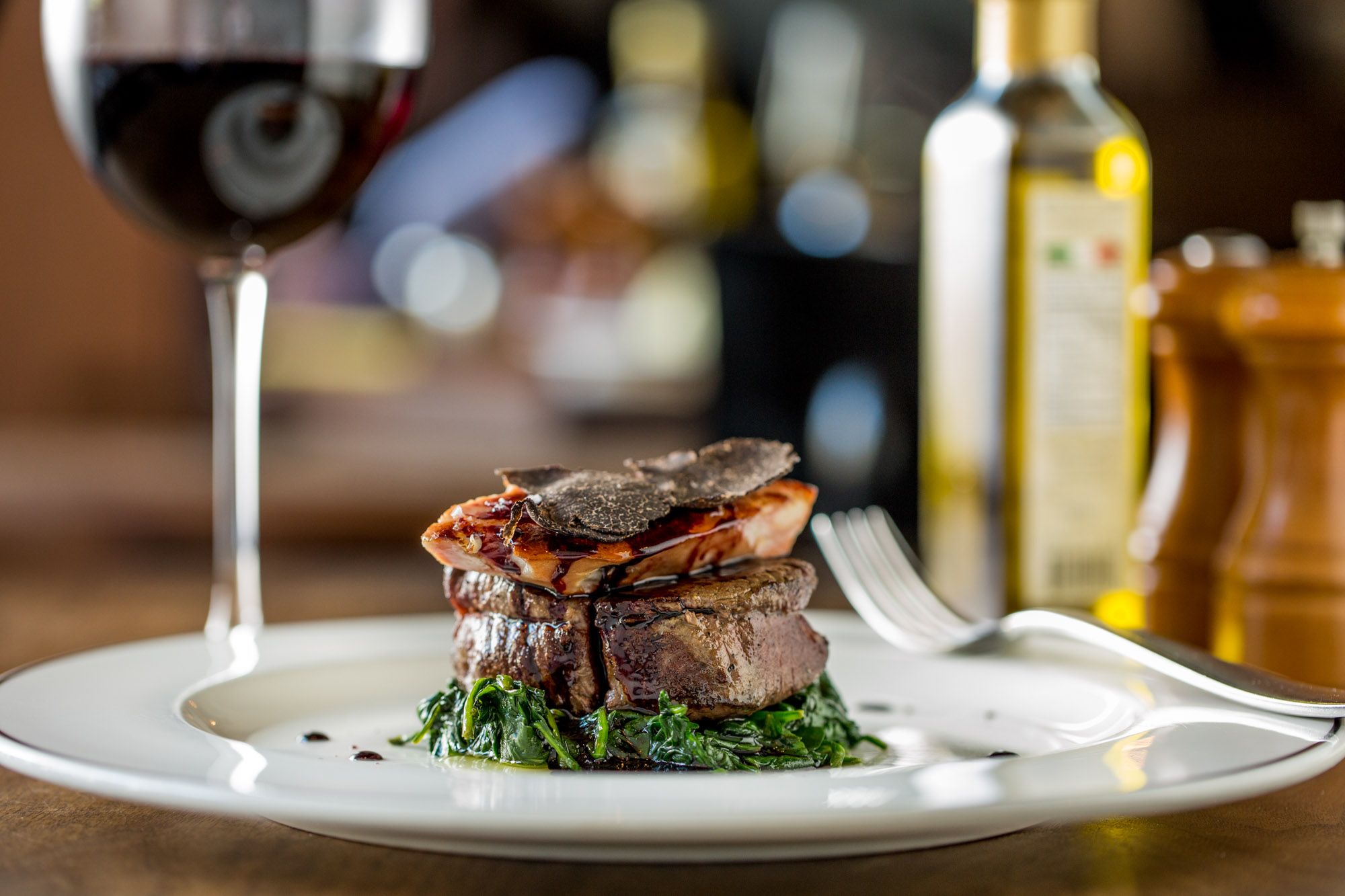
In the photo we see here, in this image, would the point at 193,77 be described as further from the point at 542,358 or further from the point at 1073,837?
the point at 542,358

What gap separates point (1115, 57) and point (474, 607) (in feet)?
9.68

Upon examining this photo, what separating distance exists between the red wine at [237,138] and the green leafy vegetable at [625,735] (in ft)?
1.28

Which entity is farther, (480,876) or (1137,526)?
(1137,526)

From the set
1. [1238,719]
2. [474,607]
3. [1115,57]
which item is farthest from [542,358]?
[1238,719]

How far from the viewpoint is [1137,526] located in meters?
1.06

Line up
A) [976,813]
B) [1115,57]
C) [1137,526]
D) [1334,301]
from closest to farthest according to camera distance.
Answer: [976,813] < [1334,301] < [1137,526] < [1115,57]

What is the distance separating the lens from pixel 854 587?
97 centimetres

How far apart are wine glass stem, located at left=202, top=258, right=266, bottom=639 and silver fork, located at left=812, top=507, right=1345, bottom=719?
38 cm

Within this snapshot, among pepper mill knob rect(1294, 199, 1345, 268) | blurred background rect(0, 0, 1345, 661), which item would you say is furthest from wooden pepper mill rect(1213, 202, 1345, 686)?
blurred background rect(0, 0, 1345, 661)

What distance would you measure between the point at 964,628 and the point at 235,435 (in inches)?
19.2

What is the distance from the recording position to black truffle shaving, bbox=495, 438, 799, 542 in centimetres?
67

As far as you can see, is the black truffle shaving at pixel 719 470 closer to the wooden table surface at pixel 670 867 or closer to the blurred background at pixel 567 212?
the wooden table surface at pixel 670 867

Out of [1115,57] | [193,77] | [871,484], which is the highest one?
[1115,57]

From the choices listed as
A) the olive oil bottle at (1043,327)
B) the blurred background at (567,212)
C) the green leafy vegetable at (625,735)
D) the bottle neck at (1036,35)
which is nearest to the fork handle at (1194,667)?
the green leafy vegetable at (625,735)
